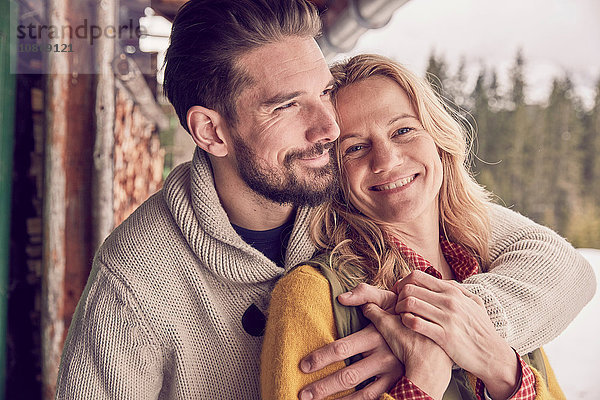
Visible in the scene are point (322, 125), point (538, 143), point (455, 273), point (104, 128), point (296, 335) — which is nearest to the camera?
point (296, 335)

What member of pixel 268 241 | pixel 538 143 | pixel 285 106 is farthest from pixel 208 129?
pixel 538 143

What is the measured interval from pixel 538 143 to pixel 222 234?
638 inches

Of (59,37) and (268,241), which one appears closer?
(268,241)

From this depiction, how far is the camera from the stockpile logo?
220 centimetres

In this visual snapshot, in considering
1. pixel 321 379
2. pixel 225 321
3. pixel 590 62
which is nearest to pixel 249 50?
pixel 225 321

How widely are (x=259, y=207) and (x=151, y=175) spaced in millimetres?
2328

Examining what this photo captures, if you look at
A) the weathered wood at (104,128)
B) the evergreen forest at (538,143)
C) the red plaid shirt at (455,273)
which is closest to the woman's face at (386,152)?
the red plaid shirt at (455,273)

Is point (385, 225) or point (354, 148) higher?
point (354, 148)

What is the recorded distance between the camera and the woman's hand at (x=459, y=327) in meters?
1.08

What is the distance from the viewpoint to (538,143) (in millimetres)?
15883

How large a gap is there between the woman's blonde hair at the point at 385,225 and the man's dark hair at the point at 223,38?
182mm

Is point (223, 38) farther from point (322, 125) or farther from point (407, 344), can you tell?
point (407, 344)

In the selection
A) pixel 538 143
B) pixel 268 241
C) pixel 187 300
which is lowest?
pixel 538 143

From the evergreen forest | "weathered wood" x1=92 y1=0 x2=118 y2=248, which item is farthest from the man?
the evergreen forest
